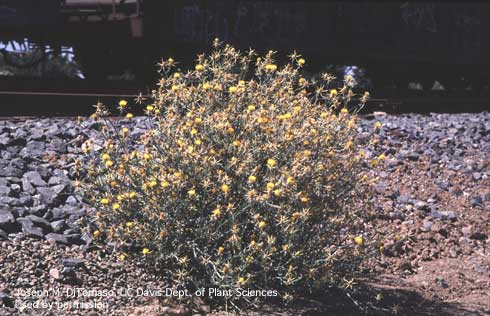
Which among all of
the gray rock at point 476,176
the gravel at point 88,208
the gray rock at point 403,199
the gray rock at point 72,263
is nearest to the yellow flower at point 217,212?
the gravel at point 88,208

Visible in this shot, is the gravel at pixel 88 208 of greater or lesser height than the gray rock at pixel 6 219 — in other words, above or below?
below

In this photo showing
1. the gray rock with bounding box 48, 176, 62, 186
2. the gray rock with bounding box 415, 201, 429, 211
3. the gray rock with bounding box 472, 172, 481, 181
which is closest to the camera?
the gray rock with bounding box 48, 176, 62, 186

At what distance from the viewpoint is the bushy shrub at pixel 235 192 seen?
13.5 ft

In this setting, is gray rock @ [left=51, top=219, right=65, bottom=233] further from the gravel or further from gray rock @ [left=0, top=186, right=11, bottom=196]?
gray rock @ [left=0, top=186, right=11, bottom=196]

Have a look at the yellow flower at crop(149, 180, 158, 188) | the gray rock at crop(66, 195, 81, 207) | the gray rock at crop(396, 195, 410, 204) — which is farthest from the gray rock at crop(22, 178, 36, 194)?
the gray rock at crop(396, 195, 410, 204)

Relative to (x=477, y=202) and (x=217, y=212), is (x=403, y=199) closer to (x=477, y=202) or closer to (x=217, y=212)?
(x=477, y=202)

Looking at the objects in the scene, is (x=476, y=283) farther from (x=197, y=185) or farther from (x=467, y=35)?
(x=467, y=35)

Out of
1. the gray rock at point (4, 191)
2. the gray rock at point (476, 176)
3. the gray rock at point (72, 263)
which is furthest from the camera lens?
the gray rock at point (476, 176)

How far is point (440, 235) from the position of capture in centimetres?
626

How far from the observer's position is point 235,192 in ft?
14.0

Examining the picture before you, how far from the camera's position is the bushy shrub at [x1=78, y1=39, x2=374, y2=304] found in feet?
13.5

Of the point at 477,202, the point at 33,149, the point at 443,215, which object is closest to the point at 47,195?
the point at 33,149

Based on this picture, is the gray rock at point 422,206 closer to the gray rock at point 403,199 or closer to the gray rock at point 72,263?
the gray rock at point 403,199

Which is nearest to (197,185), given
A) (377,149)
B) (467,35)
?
(377,149)
